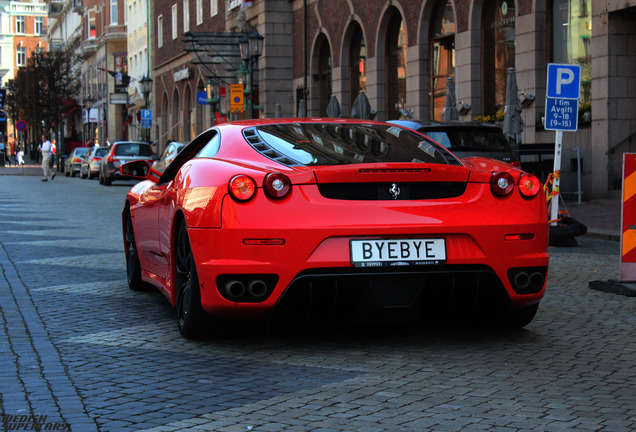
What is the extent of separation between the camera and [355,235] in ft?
17.3

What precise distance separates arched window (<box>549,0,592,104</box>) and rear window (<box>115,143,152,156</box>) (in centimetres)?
1857

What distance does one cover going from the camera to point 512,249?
5559 millimetres

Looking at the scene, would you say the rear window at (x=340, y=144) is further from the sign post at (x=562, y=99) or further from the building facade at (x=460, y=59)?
the building facade at (x=460, y=59)

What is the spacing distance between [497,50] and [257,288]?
832 inches

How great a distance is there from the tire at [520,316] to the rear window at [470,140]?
8.21 meters

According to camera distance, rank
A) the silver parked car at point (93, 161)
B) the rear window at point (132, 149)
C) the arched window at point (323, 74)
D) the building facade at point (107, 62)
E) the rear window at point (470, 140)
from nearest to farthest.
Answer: the rear window at point (470, 140)
the arched window at point (323, 74)
the rear window at point (132, 149)
the silver parked car at point (93, 161)
the building facade at point (107, 62)

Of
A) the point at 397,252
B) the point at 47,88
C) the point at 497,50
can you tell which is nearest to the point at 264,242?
the point at 397,252

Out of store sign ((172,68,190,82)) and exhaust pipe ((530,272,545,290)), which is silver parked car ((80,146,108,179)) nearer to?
store sign ((172,68,190,82))

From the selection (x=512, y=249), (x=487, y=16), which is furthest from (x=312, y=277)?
(x=487, y=16)

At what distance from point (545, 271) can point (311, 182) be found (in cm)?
144

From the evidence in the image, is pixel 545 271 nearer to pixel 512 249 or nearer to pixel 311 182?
pixel 512 249

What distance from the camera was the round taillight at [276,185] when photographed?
5.30 metres

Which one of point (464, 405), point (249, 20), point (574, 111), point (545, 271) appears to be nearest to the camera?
point (464, 405)

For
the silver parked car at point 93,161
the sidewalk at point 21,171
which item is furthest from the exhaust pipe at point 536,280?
the sidewalk at point 21,171
